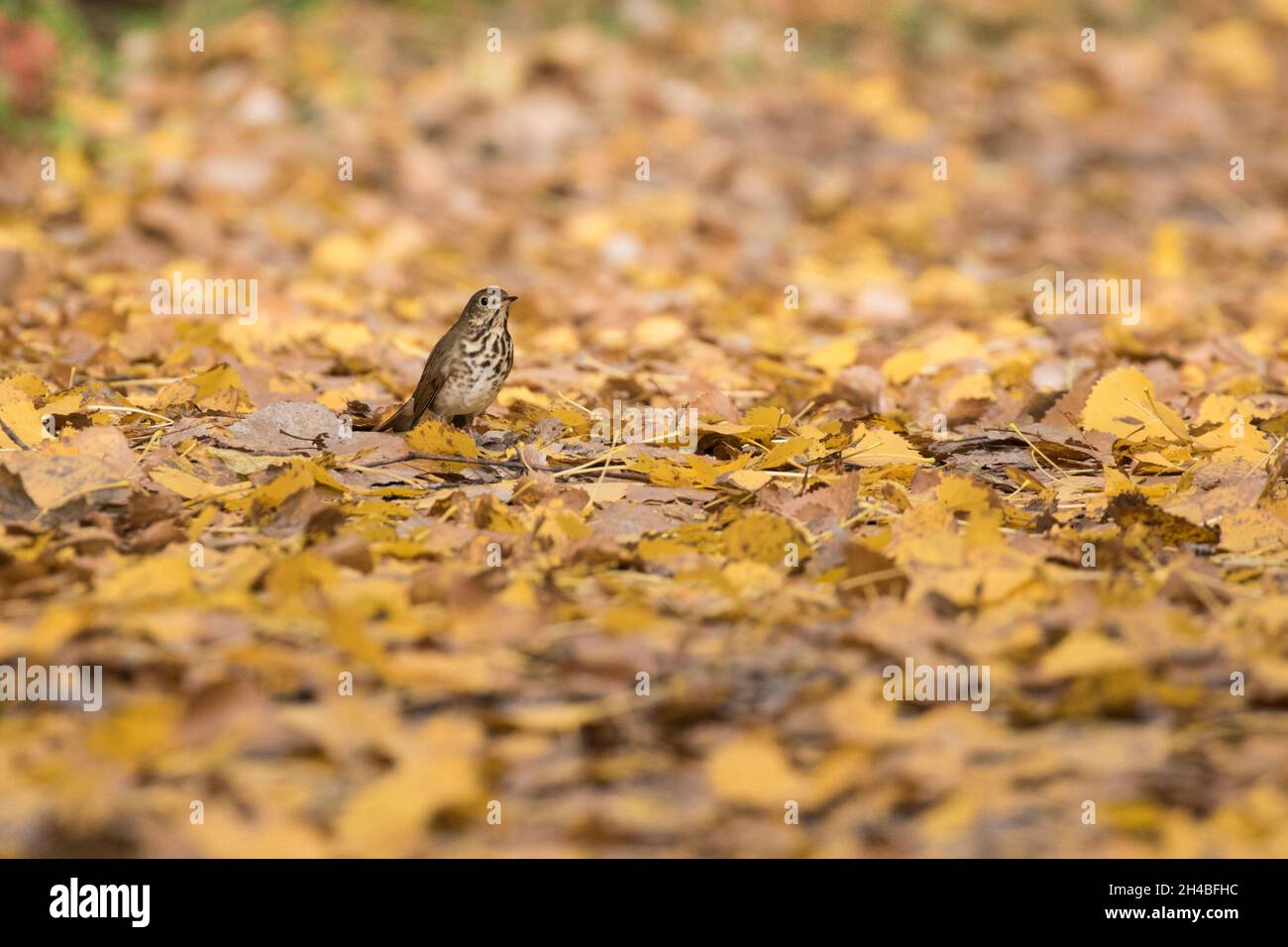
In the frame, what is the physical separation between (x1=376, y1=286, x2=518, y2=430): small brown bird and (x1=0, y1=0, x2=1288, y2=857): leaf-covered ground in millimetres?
100

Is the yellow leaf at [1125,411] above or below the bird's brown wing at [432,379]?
below

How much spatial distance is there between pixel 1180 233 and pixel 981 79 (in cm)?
192

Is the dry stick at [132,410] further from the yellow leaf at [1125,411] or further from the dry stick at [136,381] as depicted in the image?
the yellow leaf at [1125,411]

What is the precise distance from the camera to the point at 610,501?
2896 mm

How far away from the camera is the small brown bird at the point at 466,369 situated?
337 cm

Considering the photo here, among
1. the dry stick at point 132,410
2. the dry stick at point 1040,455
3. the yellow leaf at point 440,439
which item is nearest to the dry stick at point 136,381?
the dry stick at point 132,410

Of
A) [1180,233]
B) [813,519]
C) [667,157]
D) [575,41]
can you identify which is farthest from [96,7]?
[813,519]

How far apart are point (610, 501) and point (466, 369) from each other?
2.07ft

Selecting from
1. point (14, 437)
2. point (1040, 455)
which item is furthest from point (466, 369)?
point (1040, 455)

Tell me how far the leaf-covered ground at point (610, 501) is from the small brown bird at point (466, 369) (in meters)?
0.10

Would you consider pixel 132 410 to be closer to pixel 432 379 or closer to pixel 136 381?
pixel 136 381

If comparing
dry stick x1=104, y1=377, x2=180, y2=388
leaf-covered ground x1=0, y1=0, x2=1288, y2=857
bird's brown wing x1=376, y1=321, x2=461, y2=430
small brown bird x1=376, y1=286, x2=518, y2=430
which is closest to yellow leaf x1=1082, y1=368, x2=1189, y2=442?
leaf-covered ground x1=0, y1=0, x2=1288, y2=857

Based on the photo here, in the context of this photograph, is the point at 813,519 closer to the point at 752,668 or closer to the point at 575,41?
the point at 752,668

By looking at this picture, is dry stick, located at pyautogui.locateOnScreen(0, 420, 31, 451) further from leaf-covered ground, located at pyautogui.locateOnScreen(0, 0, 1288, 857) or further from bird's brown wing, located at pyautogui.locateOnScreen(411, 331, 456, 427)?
bird's brown wing, located at pyautogui.locateOnScreen(411, 331, 456, 427)
